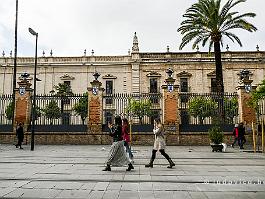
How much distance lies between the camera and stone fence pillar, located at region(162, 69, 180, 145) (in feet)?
63.7

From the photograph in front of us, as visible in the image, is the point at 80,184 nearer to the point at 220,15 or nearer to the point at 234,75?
the point at 220,15

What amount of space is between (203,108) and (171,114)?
505 centimetres

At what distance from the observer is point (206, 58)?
39.8m

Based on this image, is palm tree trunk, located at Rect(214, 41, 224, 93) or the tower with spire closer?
palm tree trunk, located at Rect(214, 41, 224, 93)

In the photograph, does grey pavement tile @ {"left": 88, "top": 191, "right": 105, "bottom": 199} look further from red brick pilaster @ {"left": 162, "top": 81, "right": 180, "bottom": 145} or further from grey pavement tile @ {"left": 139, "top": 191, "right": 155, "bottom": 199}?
red brick pilaster @ {"left": 162, "top": 81, "right": 180, "bottom": 145}

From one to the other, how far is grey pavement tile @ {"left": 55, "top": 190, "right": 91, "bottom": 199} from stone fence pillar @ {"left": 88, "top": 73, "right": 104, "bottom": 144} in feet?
45.3

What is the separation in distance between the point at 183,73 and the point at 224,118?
1987 centimetres

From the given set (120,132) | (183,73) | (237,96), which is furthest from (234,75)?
(120,132)

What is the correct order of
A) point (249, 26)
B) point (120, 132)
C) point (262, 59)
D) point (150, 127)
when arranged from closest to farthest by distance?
point (120, 132) < point (150, 127) < point (249, 26) < point (262, 59)

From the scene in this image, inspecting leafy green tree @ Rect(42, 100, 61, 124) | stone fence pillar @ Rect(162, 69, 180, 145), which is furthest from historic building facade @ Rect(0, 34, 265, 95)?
stone fence pillar @ Rect(162, 69, 180, 145)

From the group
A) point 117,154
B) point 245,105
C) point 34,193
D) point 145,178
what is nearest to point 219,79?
point 245,105

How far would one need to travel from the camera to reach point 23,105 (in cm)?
2033

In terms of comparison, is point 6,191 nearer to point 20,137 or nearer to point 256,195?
point 256,195

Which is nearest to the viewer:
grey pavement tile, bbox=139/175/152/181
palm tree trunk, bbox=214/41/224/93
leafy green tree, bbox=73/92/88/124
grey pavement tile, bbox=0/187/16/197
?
grey pavement tile, bbox=0/187/16/197
